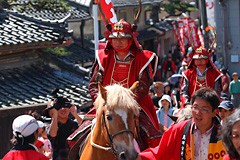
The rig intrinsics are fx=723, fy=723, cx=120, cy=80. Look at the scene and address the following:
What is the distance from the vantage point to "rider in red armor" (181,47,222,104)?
41.8 ft

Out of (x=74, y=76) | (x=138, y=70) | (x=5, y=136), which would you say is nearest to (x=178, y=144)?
(x=138, y=70)

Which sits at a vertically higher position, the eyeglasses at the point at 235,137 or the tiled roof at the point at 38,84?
the eyeglasses at the point at 235,137

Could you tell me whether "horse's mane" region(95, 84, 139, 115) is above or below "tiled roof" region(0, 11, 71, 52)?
above

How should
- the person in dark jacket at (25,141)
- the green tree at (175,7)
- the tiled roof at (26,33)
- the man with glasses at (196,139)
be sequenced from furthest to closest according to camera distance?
the green tree at (175,7)
the tiled roof at (26,33)
the person in dark jacket at (25,141)
the man with glasses at (196,139)

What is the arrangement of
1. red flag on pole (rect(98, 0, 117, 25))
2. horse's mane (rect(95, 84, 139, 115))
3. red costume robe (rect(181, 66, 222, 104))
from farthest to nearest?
1. red flag on pole (rect(98, 0, 117, 25))
2. red costume robe (rect(181, 66, 222, 104))
3. horse's mane (rect(95, 84, 139, 115))

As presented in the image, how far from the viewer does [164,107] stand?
13.5m

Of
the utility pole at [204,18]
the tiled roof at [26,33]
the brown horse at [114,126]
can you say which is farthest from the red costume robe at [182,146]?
the utility pole at [204,18]

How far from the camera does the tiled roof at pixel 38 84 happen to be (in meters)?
14.7

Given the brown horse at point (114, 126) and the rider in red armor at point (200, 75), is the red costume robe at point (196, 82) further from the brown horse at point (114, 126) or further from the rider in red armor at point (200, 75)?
the brown horse at point (114, 126)

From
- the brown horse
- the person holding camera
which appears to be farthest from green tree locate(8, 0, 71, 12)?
the brown horse

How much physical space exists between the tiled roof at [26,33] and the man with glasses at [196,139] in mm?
8210

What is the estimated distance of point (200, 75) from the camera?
1291cm

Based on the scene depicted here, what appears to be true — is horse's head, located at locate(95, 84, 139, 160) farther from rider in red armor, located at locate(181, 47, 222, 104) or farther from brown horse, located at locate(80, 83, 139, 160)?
rider in red armor, located at locate(181, 47, 222, 104)

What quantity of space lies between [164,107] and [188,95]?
2.70 feet
